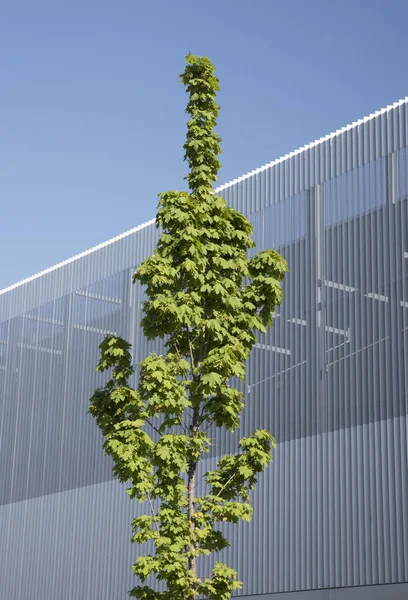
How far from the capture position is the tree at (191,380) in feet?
55.2

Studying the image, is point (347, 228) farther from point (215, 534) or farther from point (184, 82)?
point (215, 534)

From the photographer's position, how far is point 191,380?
17.6m

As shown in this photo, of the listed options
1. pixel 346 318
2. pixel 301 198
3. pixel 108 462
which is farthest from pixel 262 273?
pixel 108 462

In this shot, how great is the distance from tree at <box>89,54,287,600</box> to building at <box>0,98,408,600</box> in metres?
8.52


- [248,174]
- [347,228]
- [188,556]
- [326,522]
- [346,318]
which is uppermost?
[248,174]

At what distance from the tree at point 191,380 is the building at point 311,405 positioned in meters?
8.52

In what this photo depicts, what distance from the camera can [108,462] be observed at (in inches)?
1355

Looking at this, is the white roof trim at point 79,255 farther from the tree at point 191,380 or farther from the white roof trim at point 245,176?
the tree at point 191,380

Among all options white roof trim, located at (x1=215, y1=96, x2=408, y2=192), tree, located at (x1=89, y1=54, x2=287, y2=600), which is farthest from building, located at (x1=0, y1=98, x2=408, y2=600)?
tree, located at (x1=89, y1=54, x2=287, y2=600)

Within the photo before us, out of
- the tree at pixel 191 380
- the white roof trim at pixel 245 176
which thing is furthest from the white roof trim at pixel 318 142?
the tree at pixel 191 380

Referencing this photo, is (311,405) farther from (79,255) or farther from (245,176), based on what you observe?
(79,255)

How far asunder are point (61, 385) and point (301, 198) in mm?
12107

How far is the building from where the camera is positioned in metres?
26.0

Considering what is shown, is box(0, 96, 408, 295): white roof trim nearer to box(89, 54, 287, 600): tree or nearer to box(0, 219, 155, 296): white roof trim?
box(0, 219, 155, 296): white roof trim
